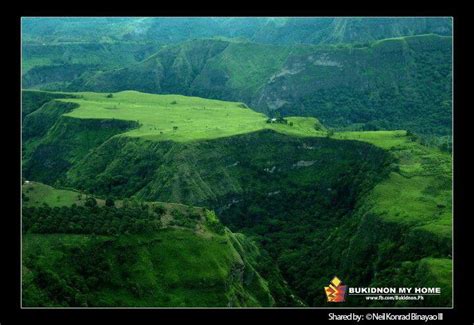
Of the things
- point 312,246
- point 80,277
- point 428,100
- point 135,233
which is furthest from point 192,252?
point 428,100

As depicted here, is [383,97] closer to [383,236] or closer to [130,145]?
[130,145]

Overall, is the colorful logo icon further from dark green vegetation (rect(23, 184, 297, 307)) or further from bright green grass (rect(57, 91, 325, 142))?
bright green grass (rect(57, 91, 325, 142))

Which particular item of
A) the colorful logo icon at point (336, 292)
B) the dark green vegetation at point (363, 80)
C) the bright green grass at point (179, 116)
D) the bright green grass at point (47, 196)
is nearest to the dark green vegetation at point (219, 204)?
the bright green grass at point (47, 196)

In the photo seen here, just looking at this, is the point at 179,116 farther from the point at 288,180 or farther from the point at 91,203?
the point at 91,203

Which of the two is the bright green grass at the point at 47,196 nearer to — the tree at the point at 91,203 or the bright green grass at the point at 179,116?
the tree at the point at 91,203

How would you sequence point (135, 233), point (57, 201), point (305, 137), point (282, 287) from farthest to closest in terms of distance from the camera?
point (305, 137), point (282, 287), point (57, 201), point (135, 233)
